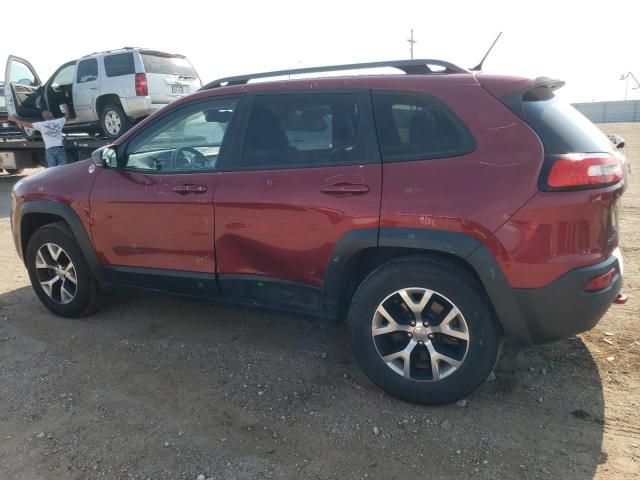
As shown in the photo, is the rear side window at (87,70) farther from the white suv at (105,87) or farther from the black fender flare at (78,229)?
the black fender flare at (78,229)

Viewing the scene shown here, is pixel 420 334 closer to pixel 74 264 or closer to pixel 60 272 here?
pixel 74 264

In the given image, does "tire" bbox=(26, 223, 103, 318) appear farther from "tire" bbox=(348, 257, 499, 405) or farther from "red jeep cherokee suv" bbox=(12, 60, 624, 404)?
"tire" bbox=(348, 257, 499, 405)

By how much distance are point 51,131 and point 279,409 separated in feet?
A: 31.7

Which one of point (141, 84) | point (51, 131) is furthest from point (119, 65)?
point (51, 131)

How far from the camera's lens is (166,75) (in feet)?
36.2

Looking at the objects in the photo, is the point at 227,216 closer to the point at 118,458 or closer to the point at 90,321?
the point at 118,458

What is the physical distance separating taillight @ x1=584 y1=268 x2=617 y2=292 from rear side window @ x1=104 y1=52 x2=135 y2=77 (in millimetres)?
10361

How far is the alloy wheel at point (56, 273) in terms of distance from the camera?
3992mm

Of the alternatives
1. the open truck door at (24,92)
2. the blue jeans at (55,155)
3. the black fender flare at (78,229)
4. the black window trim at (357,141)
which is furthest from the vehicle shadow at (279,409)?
the open truck door at (24,92)

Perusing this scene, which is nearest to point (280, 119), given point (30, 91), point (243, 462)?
point (243, 462)

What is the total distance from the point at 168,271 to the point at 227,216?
0.71 metres

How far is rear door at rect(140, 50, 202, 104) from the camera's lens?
10.7m

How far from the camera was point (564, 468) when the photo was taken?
7.48 ft

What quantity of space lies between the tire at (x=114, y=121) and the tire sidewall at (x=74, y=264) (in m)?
7.54
